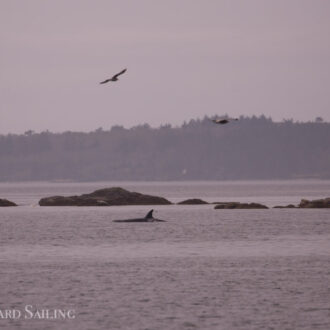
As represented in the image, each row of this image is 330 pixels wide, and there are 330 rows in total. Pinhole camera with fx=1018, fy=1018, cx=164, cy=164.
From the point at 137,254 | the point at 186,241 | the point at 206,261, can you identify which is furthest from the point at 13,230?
the point at 206,261

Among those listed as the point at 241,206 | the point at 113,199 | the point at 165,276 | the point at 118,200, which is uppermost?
the point at 113,199

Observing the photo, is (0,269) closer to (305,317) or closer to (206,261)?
(206,261)

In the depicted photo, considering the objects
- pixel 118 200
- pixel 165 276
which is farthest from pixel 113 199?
pixel 165 276

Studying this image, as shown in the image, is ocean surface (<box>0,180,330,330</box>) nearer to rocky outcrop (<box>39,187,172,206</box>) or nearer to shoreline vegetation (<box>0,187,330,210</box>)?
shoreline vegetation (<box>0,187,330,210</box>)

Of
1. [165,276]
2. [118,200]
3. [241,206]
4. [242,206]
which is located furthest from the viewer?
[118,200]

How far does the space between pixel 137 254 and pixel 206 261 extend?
572 centimetres

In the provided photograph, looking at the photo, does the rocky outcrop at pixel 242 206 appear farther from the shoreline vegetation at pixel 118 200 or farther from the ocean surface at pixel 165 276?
the ocean surface at pixel 165 276

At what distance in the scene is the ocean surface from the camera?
34781 mm

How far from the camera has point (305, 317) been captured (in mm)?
34719

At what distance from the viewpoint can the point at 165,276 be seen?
154 feet

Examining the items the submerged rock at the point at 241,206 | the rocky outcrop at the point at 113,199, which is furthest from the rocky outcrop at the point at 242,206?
the rocky outcrop at the point at 113,199

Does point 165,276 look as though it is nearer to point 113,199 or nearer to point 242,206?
point 242,206

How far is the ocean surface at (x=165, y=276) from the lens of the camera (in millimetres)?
34781

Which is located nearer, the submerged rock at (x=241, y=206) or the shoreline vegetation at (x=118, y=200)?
the submerged rock at (x=241, y=206)
